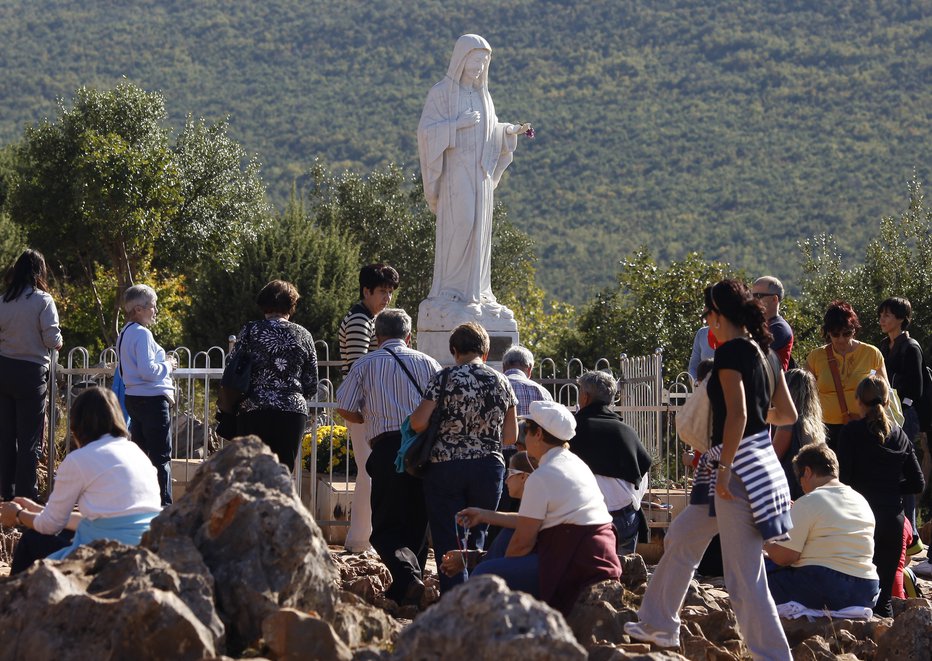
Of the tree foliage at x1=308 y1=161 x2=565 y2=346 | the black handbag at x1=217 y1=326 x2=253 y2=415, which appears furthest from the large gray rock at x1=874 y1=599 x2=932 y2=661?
the tree foliage at x1=308 y1=161 x2=565 y2=346

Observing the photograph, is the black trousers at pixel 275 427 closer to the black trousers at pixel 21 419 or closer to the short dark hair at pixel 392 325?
the short dark hair at pixel 392 325

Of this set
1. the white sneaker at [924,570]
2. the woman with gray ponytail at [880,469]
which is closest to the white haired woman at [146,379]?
the woman with gray ponytail at [880,469]

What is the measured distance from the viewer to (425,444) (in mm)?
5855

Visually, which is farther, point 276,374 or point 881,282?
point 881,282

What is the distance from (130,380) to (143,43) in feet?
237

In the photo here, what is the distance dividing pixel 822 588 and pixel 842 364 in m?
1.91

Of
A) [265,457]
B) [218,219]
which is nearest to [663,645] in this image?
[265,457]

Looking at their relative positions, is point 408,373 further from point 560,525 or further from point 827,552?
point 827,552

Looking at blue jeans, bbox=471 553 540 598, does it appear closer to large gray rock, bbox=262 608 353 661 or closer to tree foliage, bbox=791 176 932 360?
large gray rock, bbox=262 608 353 661

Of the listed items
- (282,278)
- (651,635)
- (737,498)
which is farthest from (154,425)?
(282,278)

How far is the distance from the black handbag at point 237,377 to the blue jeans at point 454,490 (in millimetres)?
1160

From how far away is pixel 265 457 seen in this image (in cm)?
467

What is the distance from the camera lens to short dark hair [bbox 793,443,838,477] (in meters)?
6.08

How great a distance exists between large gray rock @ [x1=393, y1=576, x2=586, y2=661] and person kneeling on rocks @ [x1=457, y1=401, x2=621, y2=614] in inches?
66.3
